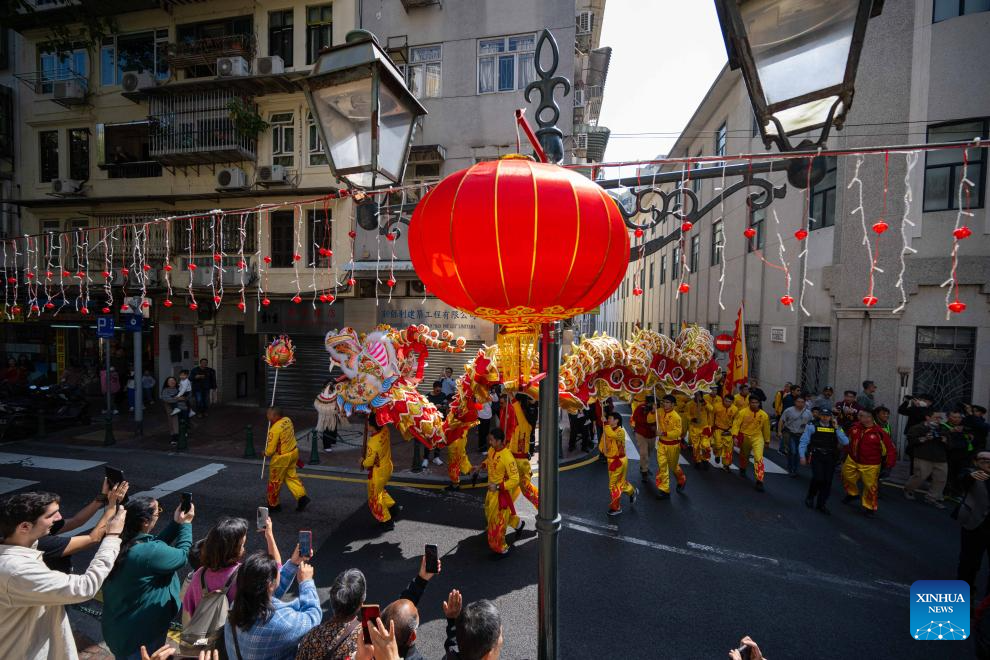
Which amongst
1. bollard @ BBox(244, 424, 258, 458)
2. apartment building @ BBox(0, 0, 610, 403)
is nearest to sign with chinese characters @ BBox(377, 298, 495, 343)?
apartment building @ BBox(0, 0, 610, 403)

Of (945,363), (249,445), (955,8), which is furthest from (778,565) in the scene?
(955,8)

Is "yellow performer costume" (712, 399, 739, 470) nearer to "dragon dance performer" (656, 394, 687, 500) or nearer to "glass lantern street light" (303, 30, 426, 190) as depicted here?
"dragon dance performer" (656, 394, 687, 500)

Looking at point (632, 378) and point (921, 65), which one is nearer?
point (632, 378)

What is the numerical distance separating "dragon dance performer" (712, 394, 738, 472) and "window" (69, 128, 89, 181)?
852 inches

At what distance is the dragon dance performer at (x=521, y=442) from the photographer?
6449mm

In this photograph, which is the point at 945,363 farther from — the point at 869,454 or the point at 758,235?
the point at 758,235

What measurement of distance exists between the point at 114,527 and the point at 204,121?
15.5 m

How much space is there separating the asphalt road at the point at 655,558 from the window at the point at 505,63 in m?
11.5

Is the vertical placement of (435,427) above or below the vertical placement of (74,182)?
below

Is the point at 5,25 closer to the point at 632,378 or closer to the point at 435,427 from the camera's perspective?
the point at 435,427

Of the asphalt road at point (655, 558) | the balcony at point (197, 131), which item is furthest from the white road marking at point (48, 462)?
the balcony at point (197, 131)

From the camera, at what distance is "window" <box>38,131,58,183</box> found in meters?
16.0

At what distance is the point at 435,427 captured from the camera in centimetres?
691

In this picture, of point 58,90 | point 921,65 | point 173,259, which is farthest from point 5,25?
point 921,65
